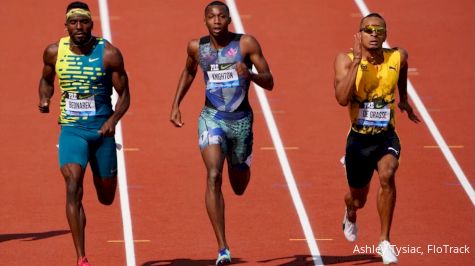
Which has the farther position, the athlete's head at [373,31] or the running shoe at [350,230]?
the running shoe at [350,230]

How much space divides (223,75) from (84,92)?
111 cm

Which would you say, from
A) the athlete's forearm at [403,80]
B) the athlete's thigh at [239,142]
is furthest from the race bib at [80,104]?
the athlete's forearm at [403,80]

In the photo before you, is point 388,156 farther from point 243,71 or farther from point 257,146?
point 257,146

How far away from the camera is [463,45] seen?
20141mm

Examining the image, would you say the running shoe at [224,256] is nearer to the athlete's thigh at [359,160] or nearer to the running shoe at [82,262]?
the running shoe at [82,262]

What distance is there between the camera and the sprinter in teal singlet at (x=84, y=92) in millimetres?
11711

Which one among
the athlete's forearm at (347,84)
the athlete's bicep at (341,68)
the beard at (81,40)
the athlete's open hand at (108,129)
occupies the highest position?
the beard at (81,40)

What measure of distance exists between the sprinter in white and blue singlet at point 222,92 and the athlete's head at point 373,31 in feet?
2.74

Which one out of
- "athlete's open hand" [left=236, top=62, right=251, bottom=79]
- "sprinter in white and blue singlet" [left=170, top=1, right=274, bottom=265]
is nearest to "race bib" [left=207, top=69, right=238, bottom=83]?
"sprinter in white and blue singlet" [left=170, top=1, right=274, bottom=265]

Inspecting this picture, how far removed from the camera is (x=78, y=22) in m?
11.7

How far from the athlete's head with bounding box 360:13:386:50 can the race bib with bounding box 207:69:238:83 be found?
3.53ft

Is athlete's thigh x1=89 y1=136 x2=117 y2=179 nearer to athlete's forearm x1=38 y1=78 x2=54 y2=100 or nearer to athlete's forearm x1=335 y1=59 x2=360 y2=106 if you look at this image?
athlete's forearm x1=38 y1=78 x2=54 y2=100

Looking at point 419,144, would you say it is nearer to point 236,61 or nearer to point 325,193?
point 325,193

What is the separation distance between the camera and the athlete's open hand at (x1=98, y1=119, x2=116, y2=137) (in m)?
11.8
